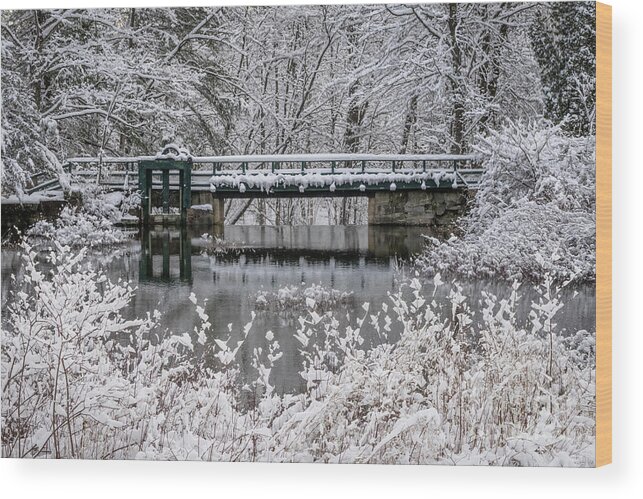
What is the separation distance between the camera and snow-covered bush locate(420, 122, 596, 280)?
5398 millimetres

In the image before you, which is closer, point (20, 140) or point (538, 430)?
point (538, 430)

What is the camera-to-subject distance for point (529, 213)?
561cm

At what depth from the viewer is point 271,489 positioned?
5426mm

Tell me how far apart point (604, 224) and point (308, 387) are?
204 cm

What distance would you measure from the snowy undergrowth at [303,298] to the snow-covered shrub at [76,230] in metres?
1.04

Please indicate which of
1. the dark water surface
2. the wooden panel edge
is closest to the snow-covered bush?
the wooden panel edge

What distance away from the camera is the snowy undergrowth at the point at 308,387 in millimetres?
5359

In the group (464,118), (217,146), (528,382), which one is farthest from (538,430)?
(217,146)

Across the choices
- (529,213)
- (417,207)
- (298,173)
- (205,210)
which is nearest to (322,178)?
(298,173)

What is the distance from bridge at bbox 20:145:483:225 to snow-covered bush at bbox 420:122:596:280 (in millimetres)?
160

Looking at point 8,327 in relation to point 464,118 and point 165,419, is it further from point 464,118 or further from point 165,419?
point 464,118

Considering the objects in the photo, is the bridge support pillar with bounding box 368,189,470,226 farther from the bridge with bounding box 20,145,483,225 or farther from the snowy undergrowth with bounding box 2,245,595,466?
the snowy undergrowth with bounding box 2,245,595,466

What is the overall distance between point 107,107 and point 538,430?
11.3 ft

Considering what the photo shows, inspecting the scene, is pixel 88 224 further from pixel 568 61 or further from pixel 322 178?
pixel 568 61
